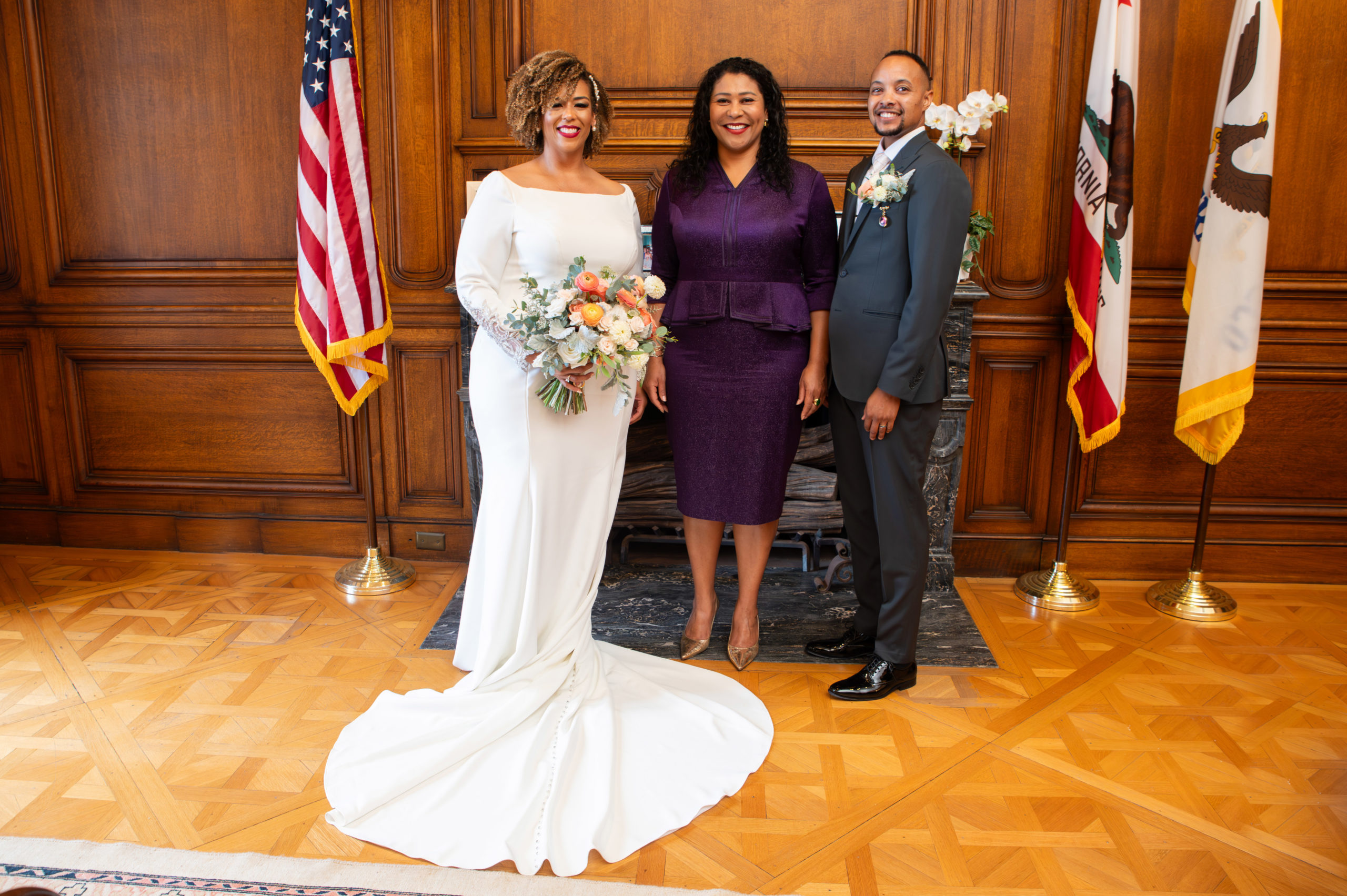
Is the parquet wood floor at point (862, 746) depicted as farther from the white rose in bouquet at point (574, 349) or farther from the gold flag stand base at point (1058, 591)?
the white rose in bouquet at point (574, 349)

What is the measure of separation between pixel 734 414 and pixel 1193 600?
2.24 metres

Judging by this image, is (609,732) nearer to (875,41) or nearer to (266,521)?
(266,521)

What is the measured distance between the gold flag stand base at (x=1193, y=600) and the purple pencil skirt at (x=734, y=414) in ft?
6.19

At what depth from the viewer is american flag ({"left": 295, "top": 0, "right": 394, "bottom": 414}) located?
11.4 ft

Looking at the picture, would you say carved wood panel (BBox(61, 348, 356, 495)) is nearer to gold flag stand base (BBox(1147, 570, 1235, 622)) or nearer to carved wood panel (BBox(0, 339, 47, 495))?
carved wood panel (BBox(0, 339, 47, 495))

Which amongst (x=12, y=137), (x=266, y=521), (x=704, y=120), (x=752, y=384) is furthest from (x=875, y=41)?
(x=12, y=137)

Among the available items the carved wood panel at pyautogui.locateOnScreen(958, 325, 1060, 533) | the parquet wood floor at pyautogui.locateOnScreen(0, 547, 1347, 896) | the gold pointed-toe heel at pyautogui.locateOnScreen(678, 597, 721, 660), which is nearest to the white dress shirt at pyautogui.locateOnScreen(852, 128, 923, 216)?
the carved wood panel at pyautogui.locateOnScreen(958, 325, 1060, 533)

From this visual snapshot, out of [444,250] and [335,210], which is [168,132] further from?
[444,250]

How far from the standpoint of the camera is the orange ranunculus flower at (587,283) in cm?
235

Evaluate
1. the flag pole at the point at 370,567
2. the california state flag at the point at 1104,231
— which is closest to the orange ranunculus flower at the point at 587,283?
the flag pole at the point at 370,567

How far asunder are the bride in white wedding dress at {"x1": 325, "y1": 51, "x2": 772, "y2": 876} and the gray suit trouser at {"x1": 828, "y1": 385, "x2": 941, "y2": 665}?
0.53m

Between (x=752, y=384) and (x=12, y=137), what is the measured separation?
3.64m

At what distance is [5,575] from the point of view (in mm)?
3932

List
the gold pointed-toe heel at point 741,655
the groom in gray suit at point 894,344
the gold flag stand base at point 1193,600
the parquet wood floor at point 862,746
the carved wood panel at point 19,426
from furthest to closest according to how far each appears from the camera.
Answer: the carved wood panel at point 19,426
the gold flag stand base at point 1193,600
the gold pointed-toe heel at point 741,655
the groom in gray suit at point 894,344
the parquet wood floor at point 862,746
